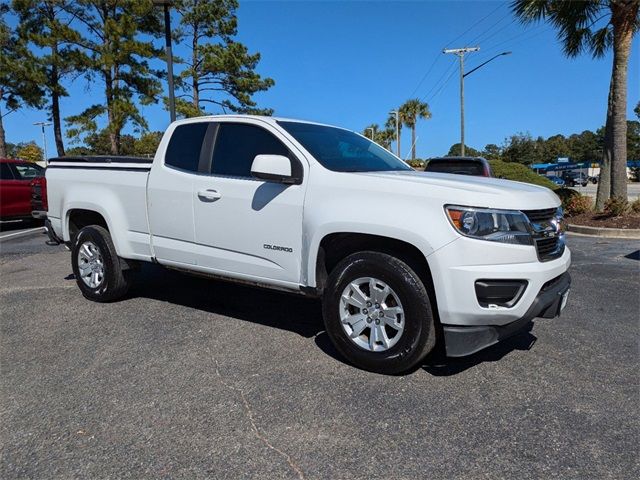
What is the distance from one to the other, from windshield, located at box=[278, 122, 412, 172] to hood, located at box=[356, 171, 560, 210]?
19.1 inches

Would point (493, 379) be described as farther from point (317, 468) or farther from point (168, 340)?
point (168, 340)

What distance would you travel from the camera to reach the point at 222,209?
444 cm

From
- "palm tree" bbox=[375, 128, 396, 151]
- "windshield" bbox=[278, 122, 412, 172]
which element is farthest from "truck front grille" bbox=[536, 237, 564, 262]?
"palm tree" bbox=[375, 128, 396, 151]

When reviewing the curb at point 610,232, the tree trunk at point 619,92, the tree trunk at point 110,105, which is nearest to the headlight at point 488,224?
the curb at point 610,232

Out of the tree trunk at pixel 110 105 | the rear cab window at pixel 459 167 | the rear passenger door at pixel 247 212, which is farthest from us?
the tree trunk at pixel 110 105

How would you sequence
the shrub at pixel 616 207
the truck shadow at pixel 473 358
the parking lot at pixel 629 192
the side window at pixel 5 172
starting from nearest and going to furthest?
the truck shadow at pixel 473 358 < the shrub at pixel 616 207 < the side window at pixel 5 172 < the parking lot at pixel 629 192

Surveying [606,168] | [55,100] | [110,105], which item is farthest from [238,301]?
[55,100]

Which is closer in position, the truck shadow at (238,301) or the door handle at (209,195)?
the door handle at (209,195)

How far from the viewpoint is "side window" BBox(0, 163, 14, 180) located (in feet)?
42.9

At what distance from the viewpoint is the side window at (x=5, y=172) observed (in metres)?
13.1

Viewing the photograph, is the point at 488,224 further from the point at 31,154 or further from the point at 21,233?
the point at 31,154

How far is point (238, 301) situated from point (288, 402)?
2.50 metres

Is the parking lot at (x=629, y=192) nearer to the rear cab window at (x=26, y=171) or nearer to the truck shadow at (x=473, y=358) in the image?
the truck shadow at (x=473, y=358)

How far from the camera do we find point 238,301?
5.66 metres
